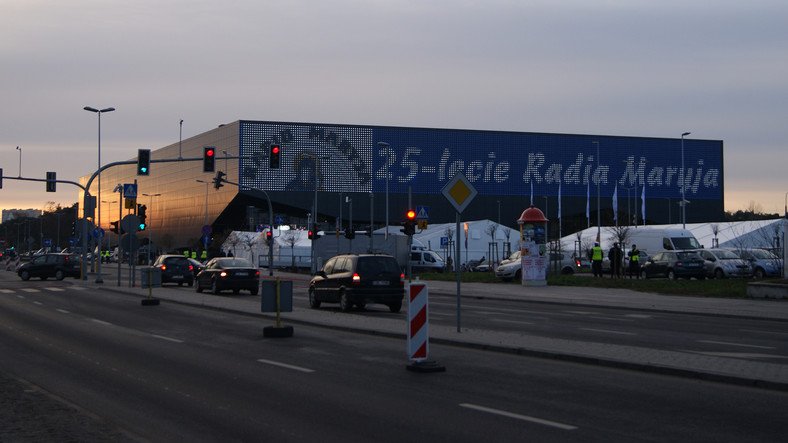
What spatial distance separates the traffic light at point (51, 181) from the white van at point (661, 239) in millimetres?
38261

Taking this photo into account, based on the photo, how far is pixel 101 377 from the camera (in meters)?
13.5

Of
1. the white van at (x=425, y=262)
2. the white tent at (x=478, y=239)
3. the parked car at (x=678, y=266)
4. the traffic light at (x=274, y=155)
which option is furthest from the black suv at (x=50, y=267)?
the parked car at (x=678, y=266)

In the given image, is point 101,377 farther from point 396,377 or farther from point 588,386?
point 588,386

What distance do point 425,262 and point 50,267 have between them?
28079 millimetres

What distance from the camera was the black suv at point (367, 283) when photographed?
2780 cm

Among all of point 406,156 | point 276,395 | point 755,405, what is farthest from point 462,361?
point 406,156

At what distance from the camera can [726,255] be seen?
49.9m

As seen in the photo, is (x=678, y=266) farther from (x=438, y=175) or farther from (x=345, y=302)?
(x=438, y=175)

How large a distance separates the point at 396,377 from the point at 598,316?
1441 cm

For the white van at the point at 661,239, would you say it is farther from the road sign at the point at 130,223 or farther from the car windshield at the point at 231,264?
the road sign at the point at 130,223

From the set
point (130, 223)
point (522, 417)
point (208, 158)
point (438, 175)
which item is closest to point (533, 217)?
point (208, 158)

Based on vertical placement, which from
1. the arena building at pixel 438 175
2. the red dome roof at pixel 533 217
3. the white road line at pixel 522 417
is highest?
the arena building at pixel 438 175

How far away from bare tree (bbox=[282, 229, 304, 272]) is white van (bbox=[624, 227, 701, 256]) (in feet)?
91.0

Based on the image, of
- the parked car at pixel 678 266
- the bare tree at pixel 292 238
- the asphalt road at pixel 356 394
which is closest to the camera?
the asphalt road at pixel 356 394
